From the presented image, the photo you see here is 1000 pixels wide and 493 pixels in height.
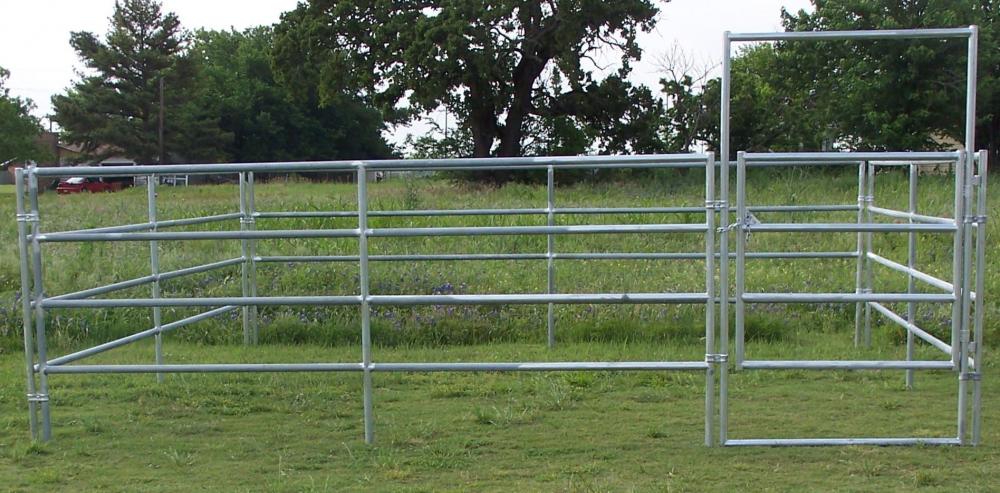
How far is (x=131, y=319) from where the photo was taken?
8.47m

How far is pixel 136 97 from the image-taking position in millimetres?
48469

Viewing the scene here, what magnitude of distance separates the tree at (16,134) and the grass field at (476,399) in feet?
158

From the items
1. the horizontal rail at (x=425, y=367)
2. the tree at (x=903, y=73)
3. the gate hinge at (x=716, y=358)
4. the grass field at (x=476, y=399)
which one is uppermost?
the tree at (x=903, y=73)

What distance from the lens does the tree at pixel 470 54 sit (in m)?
26.9

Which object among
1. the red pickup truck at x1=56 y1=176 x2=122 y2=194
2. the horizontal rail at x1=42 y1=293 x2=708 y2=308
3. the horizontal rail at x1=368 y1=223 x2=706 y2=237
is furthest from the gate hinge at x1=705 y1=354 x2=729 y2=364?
the red pickup truck at x1=56 y1=176 x2=122 y2=194

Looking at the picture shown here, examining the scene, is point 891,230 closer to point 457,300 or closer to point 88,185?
point 457,300

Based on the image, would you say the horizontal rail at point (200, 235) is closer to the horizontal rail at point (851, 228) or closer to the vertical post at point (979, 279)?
the horizontal rail at point (851, 228)

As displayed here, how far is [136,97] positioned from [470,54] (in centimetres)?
2757

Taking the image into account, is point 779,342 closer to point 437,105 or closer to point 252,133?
point 437,105

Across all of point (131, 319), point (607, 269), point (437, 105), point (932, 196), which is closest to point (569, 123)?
point (437, 105)

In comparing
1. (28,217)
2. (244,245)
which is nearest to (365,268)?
(28,217)

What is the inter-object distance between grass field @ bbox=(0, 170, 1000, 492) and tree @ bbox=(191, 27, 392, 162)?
145 feet

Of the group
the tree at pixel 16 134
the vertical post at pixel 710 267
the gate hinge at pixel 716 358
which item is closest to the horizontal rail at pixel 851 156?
the vertical post at pixel 710 267

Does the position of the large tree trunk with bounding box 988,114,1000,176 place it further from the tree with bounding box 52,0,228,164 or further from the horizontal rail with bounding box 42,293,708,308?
the tree with bounding box 52,0,228,164
